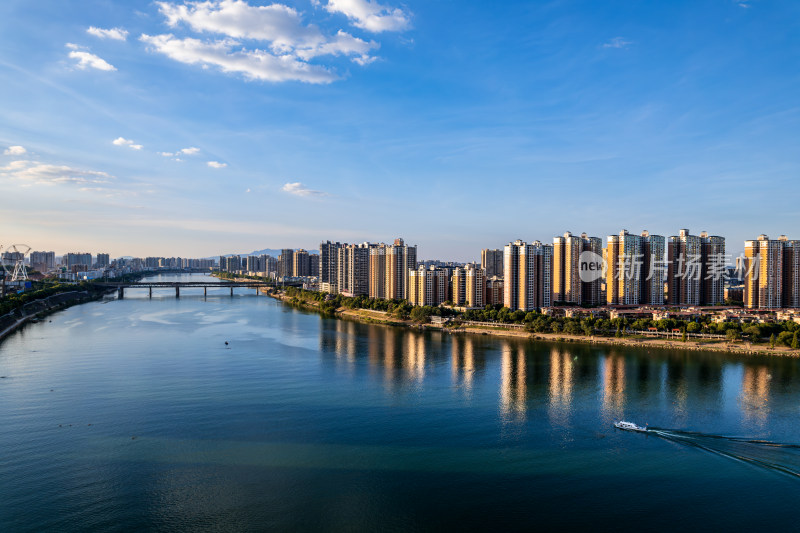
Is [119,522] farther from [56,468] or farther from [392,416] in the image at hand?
[392,416]

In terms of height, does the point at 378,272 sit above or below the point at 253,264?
below

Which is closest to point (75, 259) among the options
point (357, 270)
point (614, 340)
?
point (357, 270)

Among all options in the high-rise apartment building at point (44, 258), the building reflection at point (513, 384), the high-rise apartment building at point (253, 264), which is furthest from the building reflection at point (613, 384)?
the high-rise apartment building at point (44, 258)

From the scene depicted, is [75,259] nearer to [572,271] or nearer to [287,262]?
[287,262]

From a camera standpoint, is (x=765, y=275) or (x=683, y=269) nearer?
(x=765, y=275)

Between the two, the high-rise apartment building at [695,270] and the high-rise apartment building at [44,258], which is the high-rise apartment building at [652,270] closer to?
the high-rise apartment building at [695,270]

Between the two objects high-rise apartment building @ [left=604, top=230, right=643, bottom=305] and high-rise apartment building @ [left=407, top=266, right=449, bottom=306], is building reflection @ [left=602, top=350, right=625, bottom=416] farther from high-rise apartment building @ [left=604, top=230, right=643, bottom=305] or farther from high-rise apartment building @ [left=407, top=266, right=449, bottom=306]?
high-rise apartment building @ [left=407, top=266, right=449, bottom=306]

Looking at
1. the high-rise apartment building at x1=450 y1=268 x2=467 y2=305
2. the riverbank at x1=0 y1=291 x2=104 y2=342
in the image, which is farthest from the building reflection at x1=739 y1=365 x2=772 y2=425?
the riverbank at x1=0 y1=291 x2=104 y2=342
